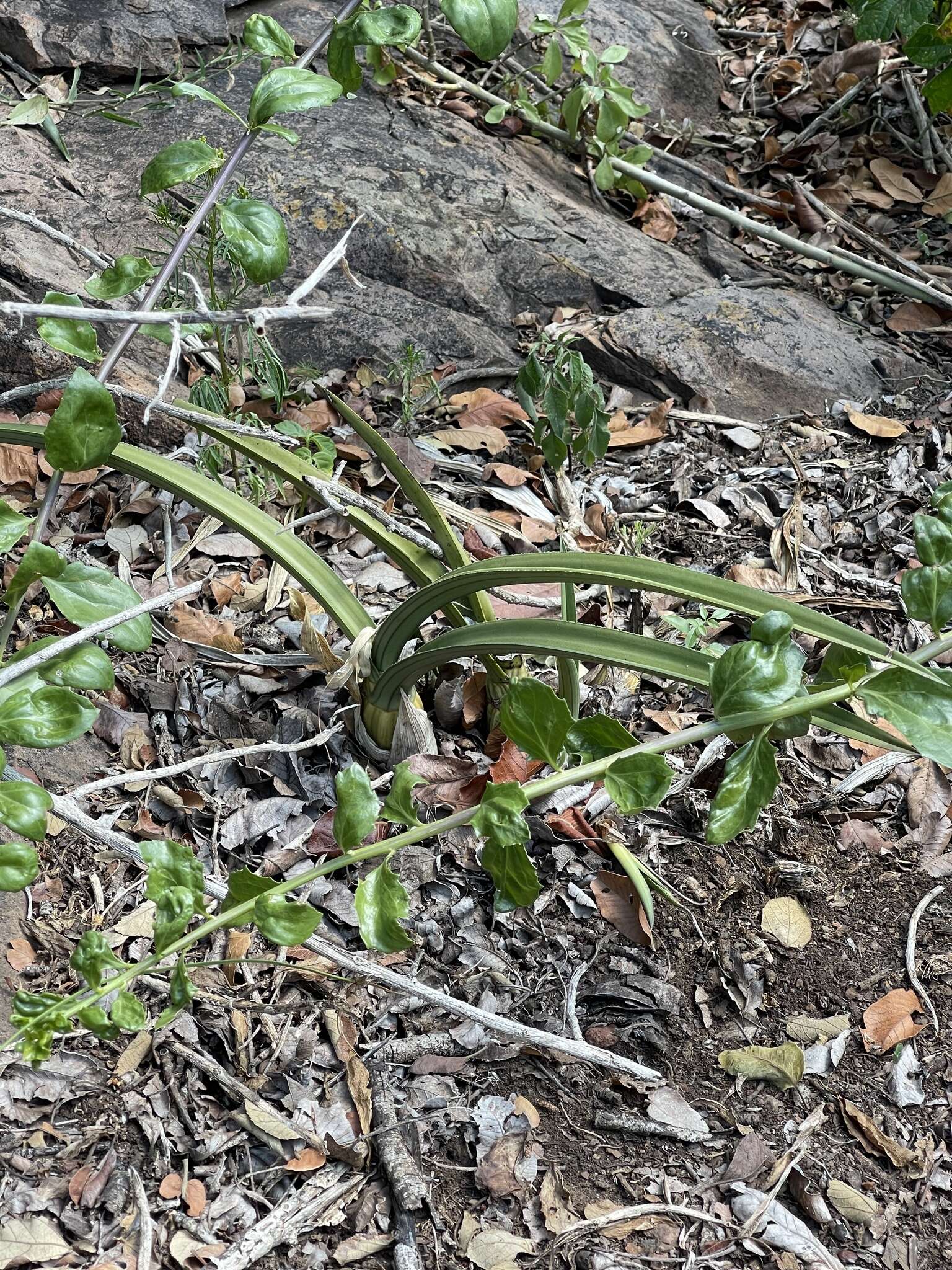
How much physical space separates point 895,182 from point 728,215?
2.31 ft

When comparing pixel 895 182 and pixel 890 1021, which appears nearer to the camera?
pixel 890 1021

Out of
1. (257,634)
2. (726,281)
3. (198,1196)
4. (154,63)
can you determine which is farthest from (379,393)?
(198,1196)

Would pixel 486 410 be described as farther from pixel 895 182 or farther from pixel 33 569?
pixel 895 182

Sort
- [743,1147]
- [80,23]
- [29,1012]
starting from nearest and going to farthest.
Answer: [29,1012]
[743,1147]
[80,23]

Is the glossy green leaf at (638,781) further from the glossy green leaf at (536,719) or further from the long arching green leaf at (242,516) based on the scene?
the long arching green leaf at (242,516)

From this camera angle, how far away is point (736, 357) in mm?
2699

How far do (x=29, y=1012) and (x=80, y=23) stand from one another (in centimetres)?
288

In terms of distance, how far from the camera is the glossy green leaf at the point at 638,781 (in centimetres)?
104

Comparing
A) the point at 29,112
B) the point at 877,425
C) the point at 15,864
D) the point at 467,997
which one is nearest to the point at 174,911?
the point at 15,864

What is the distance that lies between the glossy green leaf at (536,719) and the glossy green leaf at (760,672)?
Answer: 16 cm

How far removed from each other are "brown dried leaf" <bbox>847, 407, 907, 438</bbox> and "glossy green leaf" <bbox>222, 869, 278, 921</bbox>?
1997 mm

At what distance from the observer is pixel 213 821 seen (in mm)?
1718

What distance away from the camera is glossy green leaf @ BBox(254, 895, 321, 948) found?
0.99 metres

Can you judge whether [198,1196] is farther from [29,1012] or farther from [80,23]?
[80,23]
